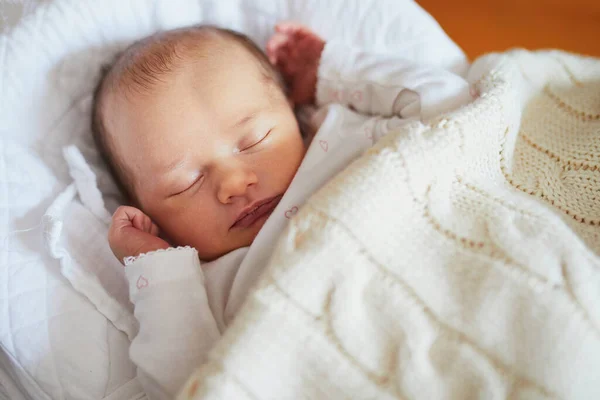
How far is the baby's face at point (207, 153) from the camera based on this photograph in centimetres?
81

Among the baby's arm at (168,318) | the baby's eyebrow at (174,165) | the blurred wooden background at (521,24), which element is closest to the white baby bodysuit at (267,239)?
the baby's arm at (168,318)

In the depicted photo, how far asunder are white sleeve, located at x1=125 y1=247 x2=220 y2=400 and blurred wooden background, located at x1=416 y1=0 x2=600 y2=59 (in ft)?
3.46

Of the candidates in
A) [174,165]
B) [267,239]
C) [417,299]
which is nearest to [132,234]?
[174,165]

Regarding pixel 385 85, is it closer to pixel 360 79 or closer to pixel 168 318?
pixel 360 79

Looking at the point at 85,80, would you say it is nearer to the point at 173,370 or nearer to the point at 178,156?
the point at 178,156

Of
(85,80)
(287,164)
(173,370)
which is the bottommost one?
(173,370)

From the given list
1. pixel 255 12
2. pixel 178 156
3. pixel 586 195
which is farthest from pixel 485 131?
pixel 255 12

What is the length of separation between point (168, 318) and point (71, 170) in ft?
1.28

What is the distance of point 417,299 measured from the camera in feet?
1.92

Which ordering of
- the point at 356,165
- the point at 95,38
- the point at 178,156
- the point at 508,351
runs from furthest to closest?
the point at 95,38, the point at 178,156, the point at 356,165, the point at 508,351

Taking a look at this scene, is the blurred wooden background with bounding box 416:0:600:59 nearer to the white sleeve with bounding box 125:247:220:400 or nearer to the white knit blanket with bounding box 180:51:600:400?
the white knit blanket with bounding box 180:51:600:400

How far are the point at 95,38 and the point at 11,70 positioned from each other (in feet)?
0.54

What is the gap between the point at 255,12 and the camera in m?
1.11

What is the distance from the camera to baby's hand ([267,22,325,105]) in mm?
1066
